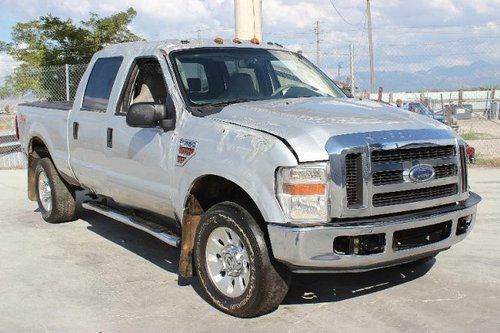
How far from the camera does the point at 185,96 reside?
4.95 meters

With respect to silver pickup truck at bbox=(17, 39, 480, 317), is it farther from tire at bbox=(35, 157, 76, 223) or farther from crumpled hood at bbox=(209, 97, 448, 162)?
tire at bbox=(35, 157, 76, 223)

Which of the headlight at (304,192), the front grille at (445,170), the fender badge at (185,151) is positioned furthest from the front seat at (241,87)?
the front grille at (445,170)

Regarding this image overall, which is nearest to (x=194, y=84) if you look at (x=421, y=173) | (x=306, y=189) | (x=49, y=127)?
(x=306, y=189)

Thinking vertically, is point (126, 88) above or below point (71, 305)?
above

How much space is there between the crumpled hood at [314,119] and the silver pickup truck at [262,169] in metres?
0.01

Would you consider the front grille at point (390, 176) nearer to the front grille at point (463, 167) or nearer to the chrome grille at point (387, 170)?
the chrome grille at point (387, 170)

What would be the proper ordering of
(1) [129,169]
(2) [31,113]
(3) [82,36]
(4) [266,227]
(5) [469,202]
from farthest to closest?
(3) [82,36] < (2) [31,113] < (1) [129,169] < (5) [469,202] < (4) [266,227]

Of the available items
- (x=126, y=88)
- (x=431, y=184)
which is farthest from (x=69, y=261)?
(x=431, y=184)

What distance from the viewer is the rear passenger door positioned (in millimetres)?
5930

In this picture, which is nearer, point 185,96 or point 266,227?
point 266,227

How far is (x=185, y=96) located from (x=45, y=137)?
3.00 m

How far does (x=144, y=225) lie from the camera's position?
5457 millimetres

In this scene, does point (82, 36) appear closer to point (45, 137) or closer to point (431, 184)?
point (45, 137)

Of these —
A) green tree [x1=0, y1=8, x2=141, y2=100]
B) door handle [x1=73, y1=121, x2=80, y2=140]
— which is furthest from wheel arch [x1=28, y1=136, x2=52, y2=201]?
green tree [x1=0, y1=8, x2=141, y2=100]
